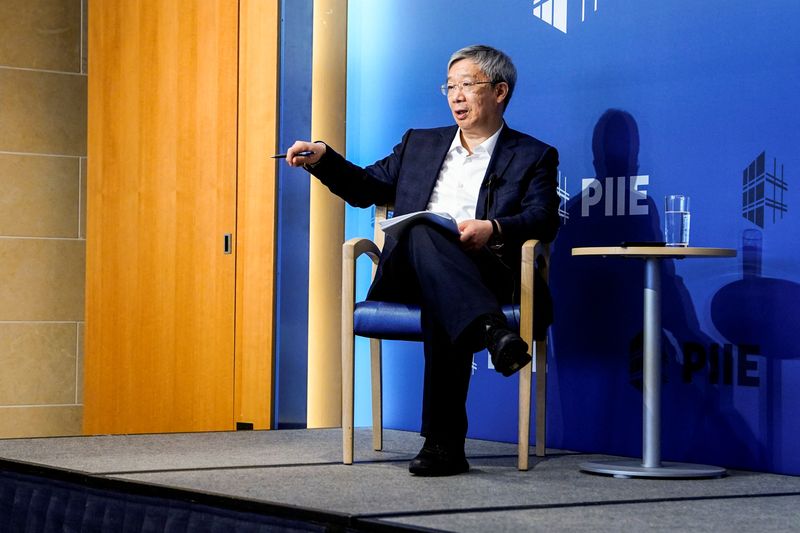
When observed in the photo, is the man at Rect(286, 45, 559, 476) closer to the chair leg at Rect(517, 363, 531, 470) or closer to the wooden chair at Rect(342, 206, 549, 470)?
the wooden chair at Rect(342, 206, 549, 470)

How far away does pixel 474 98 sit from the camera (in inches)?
138

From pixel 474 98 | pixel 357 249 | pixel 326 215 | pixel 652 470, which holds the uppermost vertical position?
pixel 474 98

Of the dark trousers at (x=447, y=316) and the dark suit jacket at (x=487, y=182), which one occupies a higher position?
the dark suit jacket at (x=487, y=182)

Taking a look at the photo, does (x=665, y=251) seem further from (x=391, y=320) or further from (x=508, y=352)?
(x=391, y=320)

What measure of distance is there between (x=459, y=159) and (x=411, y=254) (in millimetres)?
587

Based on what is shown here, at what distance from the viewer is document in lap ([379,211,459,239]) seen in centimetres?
309

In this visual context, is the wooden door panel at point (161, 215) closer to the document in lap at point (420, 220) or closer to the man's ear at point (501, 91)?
the man's ear at point (501, 91)

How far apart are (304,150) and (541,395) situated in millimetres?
1067

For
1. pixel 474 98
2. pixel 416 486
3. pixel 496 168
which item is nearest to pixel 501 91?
pixel 474 98

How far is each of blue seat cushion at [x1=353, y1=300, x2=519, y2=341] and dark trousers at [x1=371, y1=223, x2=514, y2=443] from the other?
0.28 feet

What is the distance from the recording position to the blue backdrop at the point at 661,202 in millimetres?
3332

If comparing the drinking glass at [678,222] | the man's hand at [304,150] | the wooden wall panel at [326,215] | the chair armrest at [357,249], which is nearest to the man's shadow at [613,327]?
the drinking glass at [678,222]

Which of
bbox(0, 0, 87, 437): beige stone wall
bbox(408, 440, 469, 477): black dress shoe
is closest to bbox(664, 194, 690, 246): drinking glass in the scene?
bbox(408, 440, 469, 477): black dress shoe

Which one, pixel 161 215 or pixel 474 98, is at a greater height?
pixel 474 98
